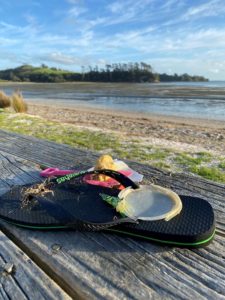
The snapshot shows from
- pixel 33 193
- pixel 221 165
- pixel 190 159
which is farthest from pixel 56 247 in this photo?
pixel 221 165

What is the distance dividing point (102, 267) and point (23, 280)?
0.27m

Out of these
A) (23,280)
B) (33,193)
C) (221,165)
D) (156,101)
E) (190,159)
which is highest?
(33,193)

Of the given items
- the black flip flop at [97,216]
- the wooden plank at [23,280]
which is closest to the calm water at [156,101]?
the black flip flop at [97,216]

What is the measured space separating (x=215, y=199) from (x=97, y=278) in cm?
88

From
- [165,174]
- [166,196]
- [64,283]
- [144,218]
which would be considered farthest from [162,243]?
[165,174]

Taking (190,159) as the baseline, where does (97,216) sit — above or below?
above

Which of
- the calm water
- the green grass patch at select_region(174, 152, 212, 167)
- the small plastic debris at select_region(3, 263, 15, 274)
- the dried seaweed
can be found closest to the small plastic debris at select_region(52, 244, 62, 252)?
the small plastic debris at select_region(3, 263, 15, 274)

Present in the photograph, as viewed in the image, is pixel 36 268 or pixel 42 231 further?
pixel 42 231

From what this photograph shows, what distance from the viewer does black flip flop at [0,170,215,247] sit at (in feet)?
3.92

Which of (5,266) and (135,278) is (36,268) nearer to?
(5,266)

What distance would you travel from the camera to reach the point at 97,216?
4.36ft

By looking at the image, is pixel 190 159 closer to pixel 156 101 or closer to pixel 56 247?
pixel 56 247

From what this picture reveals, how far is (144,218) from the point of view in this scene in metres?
1.27

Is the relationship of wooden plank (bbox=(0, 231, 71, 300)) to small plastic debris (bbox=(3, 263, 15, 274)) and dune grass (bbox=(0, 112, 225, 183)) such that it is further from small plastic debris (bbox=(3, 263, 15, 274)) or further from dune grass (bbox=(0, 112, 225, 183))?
dune grass (bbox=(0, 112, 225, 183))
